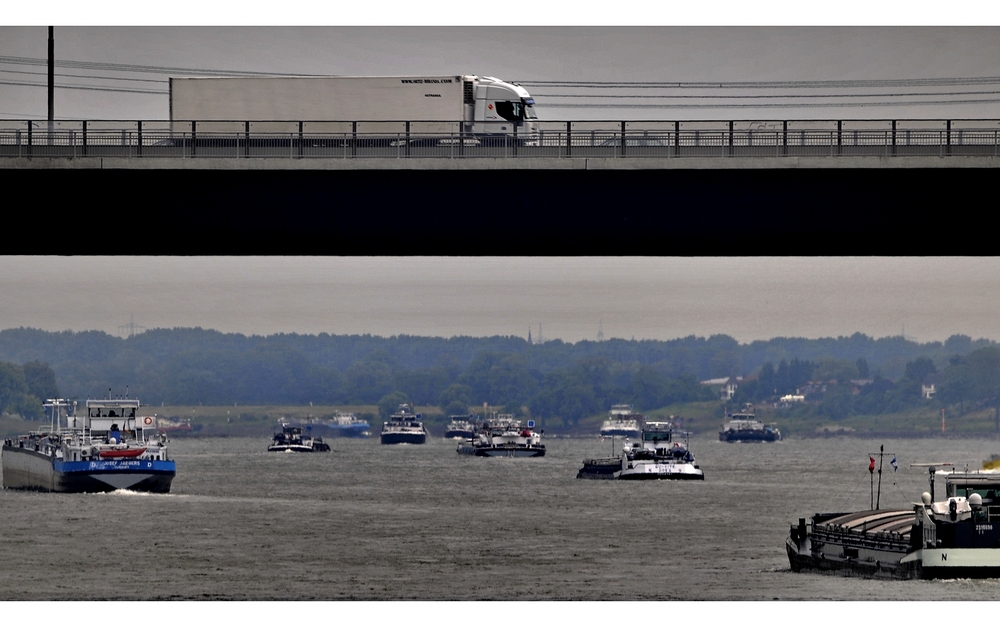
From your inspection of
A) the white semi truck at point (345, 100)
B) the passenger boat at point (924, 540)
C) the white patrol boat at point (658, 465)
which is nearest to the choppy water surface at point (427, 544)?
the passenger boat at point (924, 540)

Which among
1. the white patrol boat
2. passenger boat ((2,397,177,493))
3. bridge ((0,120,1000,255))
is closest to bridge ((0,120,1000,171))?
bridge ((0,120,1000,255))

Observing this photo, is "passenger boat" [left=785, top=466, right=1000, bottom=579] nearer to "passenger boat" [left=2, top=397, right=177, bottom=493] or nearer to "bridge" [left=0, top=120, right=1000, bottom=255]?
"bridge" [left=0, top=120, right=1000, bottom=255]

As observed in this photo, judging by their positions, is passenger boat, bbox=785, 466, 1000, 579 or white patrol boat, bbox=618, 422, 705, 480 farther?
white patrol boat, bbox=618, 422, 705, 480

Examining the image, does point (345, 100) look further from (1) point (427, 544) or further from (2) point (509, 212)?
(1) point (427, 544)

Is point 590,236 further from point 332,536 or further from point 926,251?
point 332,536

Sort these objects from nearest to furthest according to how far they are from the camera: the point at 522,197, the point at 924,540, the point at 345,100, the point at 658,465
Answer: the point at 522,197, the point at 345,100, the point at 924,540, the point at 658,465

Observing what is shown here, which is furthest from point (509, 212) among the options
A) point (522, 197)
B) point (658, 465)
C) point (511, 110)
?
point (658, 465)
